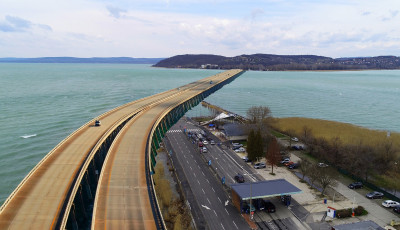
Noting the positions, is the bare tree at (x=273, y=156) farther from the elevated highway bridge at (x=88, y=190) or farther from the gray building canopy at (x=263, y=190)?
the elevated highway bridge at (x=88, y=190)

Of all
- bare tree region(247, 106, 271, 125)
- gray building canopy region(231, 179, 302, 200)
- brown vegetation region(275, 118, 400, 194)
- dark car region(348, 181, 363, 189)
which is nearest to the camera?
gray building canopy region(231, 179, 302, 200)

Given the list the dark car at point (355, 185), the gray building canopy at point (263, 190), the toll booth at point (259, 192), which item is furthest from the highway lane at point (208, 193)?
the dark car at point (355, 185)

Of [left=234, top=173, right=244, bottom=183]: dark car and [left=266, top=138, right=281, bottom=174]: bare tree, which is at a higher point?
[left=266, top=138, right=281, bottom=174]: bare tree

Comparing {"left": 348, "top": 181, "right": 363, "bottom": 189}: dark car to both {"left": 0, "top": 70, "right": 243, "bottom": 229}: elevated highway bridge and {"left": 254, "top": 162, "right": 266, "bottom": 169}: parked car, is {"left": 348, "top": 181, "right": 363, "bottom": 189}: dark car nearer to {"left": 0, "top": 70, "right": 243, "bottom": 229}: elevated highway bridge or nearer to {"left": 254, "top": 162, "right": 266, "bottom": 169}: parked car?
{"left": 254, "top": 162, "right": 266, "bottom": 169}: parked car

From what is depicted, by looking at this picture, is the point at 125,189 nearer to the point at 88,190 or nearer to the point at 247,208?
the point at 88,190

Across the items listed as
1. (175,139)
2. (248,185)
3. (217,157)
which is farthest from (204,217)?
(175,139)

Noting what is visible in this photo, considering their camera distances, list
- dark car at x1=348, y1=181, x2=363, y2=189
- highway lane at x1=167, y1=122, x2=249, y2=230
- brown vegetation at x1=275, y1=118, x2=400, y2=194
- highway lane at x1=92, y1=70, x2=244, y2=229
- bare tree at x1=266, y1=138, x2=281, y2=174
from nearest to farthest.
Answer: highway lane at x1=92, y1=70, x2=244, y2=229 → highway lane at x1=167, y1=122, x2=249, y2=230 → dark car at x1=348, y1=181, x2=363, y2=189 → brown vegetation at x1=275, y1=118, x2=400, y2=194 → bare tree at x1=266, y1=138, x2=281, y2=174

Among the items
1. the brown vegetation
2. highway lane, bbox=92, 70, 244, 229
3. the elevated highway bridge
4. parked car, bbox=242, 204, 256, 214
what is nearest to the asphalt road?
parked car, bbox=242, 204, 256, 214
